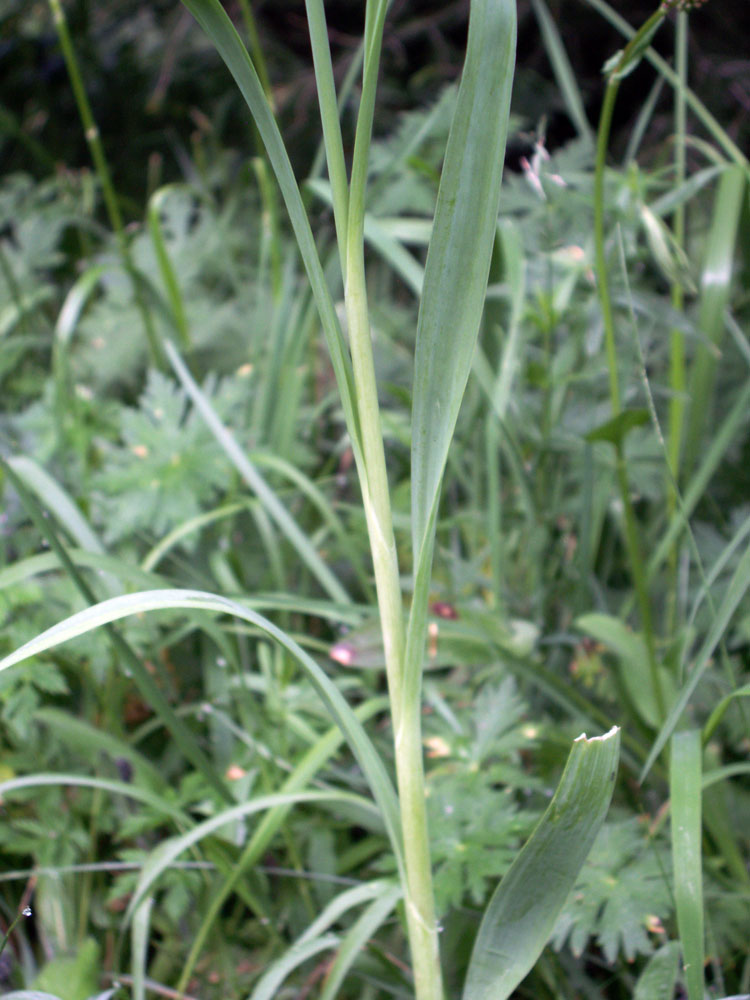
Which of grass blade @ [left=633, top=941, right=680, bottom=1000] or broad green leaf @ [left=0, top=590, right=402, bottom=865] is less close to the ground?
broad green leaf @ [left=0, top=590, right=402, bottom=865]

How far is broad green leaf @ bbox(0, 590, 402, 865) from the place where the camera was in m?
0.44

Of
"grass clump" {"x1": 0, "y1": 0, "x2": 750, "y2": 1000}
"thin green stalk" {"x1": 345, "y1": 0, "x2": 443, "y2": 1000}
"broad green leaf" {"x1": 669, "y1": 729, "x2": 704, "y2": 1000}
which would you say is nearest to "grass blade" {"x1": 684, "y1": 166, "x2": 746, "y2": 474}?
"grass clump" {"x1": 0, "y1": 0, "x2": 750, "y2": 1000}

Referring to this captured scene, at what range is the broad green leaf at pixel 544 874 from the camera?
1.48ft

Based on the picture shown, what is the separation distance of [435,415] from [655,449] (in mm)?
642

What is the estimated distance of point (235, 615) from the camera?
0.47 meters

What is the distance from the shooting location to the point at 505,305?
1191 mm

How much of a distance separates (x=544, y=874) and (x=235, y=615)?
0.25m

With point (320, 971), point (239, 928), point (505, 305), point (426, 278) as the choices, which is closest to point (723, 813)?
point (320, 971)

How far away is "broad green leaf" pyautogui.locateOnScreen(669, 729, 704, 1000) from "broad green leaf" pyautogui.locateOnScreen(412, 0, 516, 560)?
0.98 ft

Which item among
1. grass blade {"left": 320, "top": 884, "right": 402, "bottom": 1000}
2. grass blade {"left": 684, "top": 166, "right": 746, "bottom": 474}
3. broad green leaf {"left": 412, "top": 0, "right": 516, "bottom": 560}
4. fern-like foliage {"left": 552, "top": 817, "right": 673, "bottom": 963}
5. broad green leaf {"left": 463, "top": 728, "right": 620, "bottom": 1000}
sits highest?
broad green leaf {"left": 412, "top": 0, "right": 516, "bottom": 560}

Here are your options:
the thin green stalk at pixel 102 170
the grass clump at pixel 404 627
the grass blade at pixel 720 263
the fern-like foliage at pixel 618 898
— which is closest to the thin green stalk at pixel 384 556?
the grass clump at pixel 404 627

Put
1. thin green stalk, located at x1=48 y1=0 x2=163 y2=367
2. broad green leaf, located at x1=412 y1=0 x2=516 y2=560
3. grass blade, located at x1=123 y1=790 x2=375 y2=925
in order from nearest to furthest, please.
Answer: broad green leaf, located at x1=412 y1=0 x2=516 y2=560
grass blade, located at x1=123 y1=790 x2=375 y2=925
thin green stalk, located at x1=48 y1=0 x2=163 y2=367

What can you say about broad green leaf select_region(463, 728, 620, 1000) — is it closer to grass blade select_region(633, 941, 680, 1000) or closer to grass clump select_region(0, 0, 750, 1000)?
grass clump select_region(0, 0, 750, 1000)

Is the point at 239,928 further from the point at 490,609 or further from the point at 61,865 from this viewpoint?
the point at 490,609
